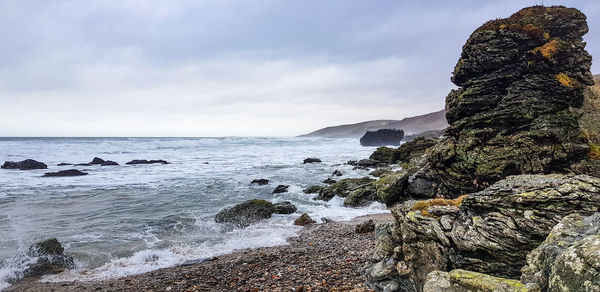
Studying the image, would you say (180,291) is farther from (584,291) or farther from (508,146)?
(508,146)

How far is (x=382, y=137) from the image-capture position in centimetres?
9456

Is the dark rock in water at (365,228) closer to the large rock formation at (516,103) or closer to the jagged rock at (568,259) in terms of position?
the large rock formation at (516,103)

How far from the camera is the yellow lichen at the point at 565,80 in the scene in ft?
46.1

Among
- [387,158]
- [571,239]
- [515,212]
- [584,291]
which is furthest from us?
[387,158]

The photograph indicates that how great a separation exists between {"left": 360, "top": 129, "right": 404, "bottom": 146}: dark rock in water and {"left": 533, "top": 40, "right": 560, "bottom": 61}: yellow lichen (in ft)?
259

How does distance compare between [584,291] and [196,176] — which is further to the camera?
[196,176]

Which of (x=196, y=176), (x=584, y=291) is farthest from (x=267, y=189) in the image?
(x=584, y=291)

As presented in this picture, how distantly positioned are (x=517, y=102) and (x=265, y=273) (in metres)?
14.0

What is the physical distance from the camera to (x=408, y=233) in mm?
6621

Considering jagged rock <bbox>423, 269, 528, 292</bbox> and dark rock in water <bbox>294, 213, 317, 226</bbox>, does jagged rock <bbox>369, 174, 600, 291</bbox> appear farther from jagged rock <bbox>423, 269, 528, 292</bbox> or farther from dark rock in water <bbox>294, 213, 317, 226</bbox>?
dark rock in water <bbox>294, 213, 317, 226</bbox>

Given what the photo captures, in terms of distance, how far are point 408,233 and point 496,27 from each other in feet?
48.2

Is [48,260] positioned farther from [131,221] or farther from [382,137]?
[382,137]

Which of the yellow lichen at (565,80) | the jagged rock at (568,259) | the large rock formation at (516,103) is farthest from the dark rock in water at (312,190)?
the jagged rock at (568,259)

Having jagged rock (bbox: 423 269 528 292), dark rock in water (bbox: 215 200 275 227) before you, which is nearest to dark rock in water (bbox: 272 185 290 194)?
dark rock in water (bbox: 215 200 275 227)
